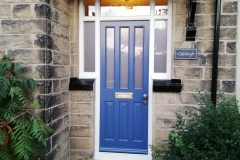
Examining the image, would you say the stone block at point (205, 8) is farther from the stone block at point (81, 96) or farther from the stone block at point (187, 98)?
the stone block at point (81, 96)

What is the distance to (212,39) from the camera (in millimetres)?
3197

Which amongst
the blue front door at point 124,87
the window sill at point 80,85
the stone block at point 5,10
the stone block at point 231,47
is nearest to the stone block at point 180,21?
the blue front door at point 124,87

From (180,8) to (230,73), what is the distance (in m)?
1.22

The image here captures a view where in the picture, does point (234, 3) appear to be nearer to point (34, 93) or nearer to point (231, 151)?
point (231, 151)

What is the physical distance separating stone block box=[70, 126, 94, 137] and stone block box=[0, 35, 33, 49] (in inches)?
60.2

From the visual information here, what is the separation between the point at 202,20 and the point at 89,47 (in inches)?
73.1

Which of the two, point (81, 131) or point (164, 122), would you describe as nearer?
point (164, 122)

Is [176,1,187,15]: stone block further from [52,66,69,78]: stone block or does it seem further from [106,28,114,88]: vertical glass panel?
[52,66,69,78]: stone block

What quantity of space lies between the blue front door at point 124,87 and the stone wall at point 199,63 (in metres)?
0.34

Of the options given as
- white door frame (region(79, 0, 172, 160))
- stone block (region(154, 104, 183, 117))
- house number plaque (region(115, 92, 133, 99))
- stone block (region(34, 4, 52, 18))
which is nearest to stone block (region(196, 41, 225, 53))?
white door frame (region(79, 0, 172, 160))

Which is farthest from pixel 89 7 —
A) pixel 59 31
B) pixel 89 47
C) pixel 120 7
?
pixel 59 31

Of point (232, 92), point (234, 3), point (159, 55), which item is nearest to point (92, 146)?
point (159, 55)

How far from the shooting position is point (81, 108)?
3568 millimetres

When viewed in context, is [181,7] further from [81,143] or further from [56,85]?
[81,143]
